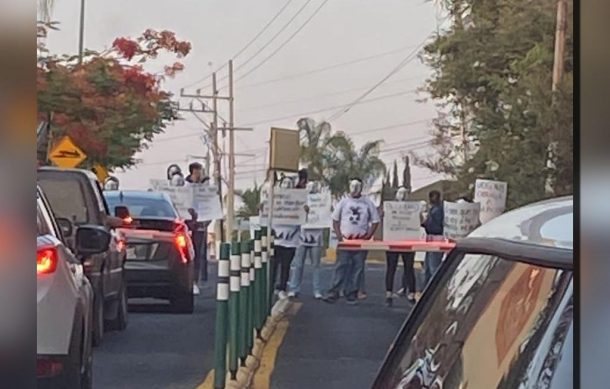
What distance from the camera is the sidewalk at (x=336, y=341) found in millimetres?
2176

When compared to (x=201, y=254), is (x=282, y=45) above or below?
above

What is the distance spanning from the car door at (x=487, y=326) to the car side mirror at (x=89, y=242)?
2.43ft

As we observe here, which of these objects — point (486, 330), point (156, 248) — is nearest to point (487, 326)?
point (486, 330)

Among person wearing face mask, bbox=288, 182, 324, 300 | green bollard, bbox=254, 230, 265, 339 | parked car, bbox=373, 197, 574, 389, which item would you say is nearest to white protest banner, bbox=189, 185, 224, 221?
green bollard, bbox=254, 230, 265, 339

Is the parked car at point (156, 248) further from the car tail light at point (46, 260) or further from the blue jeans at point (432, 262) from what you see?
the blue jeans at point (432, 262)

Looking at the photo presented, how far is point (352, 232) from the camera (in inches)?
85.0

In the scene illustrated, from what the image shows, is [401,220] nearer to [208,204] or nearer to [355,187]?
[355,187]

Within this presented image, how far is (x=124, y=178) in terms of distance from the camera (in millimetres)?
2104

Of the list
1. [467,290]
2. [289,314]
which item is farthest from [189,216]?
[467,290]

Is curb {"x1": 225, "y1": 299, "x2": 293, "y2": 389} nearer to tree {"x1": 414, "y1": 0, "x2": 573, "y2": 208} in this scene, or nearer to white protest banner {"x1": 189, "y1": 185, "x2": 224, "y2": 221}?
white protest banner {"x1": 189, "y1": 185, "x2": 224, "y2": 221}

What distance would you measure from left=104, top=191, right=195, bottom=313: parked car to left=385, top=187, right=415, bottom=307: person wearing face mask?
1.56 feet

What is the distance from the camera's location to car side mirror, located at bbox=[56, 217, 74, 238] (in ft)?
6.78

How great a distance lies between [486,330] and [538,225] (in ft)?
0.92
